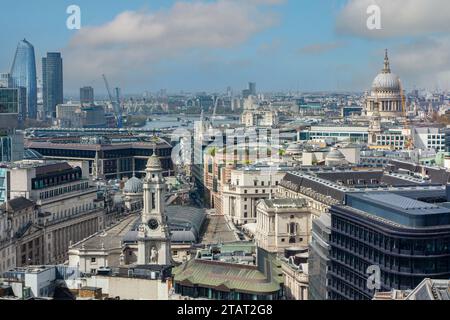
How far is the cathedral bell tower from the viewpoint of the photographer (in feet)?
52.9

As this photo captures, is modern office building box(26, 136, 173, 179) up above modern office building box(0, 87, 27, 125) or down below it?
below

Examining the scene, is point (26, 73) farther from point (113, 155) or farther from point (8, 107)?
point (8, 107)

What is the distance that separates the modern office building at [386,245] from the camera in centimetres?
1157

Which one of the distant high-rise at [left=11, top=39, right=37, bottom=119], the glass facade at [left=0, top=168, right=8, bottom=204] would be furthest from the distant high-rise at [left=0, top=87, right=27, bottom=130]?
the glass facade at [left=0, top=168, right=8, bottom=204]

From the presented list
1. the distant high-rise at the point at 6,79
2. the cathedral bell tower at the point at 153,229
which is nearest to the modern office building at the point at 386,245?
the cathedral bell tower at the point at 153,229

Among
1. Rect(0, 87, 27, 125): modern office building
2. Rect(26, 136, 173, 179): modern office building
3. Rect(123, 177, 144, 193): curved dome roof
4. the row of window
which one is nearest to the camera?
the row of window

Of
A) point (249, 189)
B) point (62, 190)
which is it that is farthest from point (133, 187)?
point (62, 190)

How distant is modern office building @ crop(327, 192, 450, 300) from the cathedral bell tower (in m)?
3.62

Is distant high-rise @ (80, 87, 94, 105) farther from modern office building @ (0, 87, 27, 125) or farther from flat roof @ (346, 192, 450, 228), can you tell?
flat roof @ (346, 192, 450, 228)

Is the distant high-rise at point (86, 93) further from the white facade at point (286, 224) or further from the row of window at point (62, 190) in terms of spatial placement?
the white facade at point (286, 224)

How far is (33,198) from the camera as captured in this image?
67.7ft

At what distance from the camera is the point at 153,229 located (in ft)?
53.2
